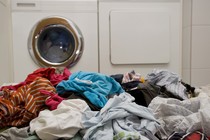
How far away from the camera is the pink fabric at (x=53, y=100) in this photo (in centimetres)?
69

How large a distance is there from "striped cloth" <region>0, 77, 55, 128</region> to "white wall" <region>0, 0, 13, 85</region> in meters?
0.77

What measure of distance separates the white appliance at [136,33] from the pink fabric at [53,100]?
886 mm

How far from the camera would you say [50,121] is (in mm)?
584

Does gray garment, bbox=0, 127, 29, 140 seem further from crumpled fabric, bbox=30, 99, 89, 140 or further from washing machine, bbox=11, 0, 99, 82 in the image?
washing machine, bbox=11, 0, 99, 82

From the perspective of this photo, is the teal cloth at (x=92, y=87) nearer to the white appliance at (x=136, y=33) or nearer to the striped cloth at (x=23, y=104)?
the striped cloth at (x=23, y=104)

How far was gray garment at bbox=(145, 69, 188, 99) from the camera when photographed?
87 centimetres

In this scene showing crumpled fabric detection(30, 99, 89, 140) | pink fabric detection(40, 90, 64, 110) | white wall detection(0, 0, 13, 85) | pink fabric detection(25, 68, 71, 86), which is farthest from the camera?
white wall detection(0, 0, 13, 85)

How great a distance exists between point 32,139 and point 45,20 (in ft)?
3.80

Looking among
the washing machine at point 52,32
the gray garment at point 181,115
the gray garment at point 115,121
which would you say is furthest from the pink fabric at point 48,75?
the washing machine at point 52,32

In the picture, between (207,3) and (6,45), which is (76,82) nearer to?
(6,45)

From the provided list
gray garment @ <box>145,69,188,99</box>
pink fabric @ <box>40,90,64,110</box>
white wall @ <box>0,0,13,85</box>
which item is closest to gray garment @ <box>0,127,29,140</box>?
pink fabric @ <box>40,90,64,110</box>

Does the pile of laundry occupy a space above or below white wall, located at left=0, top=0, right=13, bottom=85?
below

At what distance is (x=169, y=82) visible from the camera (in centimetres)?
93

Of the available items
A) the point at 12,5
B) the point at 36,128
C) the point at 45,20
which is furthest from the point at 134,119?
the point at 12,5
